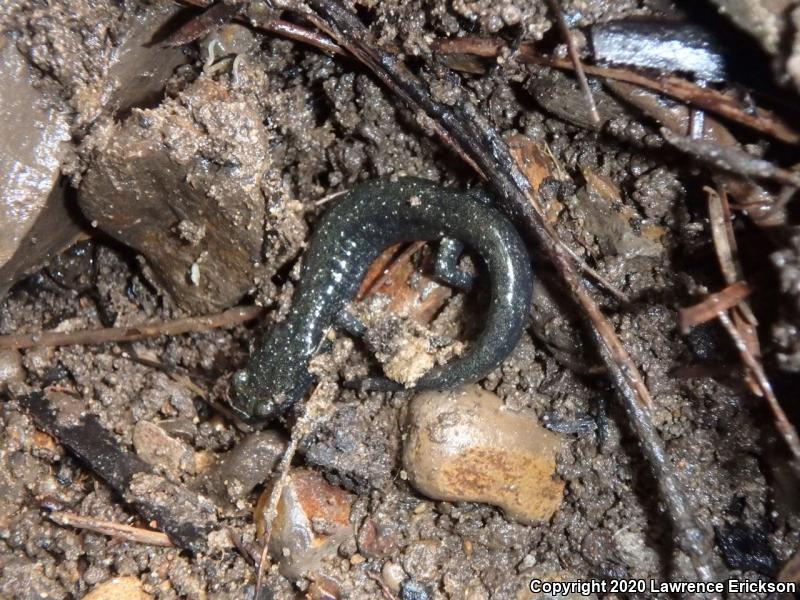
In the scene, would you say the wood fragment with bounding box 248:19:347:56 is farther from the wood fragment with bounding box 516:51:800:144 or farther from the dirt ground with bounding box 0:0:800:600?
the wood fragment with bounding box 516:51:800:144

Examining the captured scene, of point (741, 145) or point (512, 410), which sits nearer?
point (741, 145)

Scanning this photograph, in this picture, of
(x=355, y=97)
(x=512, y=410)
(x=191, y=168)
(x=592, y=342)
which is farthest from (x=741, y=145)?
(x=191, y=168)

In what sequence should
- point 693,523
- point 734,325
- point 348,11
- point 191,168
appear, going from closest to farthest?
point 734,325 < point 693,523 < point 348,11 < point 191,168

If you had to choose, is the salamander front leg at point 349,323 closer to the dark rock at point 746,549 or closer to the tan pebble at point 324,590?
the tan pebble at point 324,590

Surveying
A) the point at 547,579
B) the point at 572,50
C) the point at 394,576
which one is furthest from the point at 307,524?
the point at 572,50

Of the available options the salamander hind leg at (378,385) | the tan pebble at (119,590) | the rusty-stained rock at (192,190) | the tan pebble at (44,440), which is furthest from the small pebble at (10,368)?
the salamander hind leg at (378,385)

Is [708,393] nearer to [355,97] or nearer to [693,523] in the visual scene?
[693,523]
